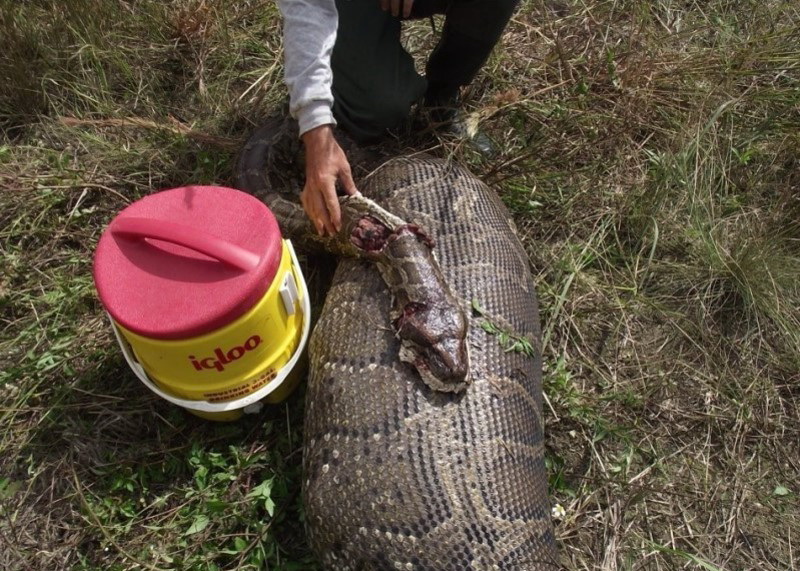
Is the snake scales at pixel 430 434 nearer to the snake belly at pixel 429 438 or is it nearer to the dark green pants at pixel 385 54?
the snake belly at pixel 429 438

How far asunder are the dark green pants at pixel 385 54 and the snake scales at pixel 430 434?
81cm

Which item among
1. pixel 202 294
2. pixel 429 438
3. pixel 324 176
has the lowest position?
pixel 429 438

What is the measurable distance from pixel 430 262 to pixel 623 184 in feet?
5.80

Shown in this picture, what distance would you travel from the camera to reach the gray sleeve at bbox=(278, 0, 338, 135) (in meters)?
2.84

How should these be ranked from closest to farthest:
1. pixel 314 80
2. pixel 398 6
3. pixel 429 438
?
pixel 429 438
pixel 314 80
pixel 398 6

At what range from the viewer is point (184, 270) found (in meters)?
2.54

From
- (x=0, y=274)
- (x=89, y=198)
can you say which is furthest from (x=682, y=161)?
(x=0, y=274)

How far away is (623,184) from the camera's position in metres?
4.12

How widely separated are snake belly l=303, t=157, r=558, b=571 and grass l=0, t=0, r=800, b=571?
452 mm

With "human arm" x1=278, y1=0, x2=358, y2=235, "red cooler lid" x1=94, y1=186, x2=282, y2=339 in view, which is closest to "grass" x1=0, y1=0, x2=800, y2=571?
"red cooler lid" x1=94, y1=186, x2=282, y2=339

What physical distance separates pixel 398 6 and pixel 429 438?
2.31 m

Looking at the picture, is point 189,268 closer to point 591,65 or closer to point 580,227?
point 580,227

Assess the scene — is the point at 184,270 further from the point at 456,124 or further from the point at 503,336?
the point at 456,124

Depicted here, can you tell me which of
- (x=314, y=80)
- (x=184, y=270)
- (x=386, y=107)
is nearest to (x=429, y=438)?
(x=184, y=270)
